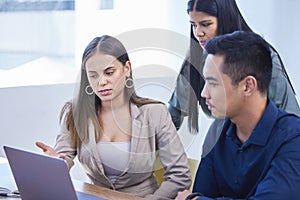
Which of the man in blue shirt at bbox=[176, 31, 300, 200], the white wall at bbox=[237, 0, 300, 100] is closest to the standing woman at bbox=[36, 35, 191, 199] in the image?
the man in blue shirt at bbox=[176, 31, 300, 200]

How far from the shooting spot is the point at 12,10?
11.9 ft

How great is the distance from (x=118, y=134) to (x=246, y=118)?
567mm

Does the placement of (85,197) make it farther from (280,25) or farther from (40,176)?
(280,25)

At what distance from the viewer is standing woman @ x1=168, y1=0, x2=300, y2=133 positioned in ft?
7.91

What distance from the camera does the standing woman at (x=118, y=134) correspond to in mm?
2266

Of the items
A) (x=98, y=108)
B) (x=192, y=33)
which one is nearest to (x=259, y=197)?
(x=98, y=108)

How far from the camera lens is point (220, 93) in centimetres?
193

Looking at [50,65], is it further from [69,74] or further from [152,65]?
[152,65]

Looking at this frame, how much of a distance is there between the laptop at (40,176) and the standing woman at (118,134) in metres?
0.35

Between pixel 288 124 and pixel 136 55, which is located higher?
pixel 288 124

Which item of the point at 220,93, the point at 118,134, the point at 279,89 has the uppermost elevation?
the point at 220,93

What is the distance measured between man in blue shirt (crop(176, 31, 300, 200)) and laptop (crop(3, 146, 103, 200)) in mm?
400

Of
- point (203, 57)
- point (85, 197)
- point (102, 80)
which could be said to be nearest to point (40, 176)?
point (85, 197)

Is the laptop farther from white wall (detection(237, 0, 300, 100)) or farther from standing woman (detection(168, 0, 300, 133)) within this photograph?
white wall (detection(237, 0, 300, 100))
